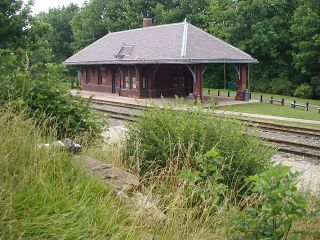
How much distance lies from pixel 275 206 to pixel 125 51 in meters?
31.4

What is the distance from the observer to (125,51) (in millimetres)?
33844

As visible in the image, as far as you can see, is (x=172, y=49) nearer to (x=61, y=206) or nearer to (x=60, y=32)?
(x=61, y=206)

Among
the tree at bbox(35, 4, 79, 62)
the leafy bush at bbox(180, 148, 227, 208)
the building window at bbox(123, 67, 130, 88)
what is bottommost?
the leafy bush at bbox(180, 148, 227, 208)

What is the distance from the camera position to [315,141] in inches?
564

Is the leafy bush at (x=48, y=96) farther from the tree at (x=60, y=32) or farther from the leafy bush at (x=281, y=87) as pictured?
the tree at (x=60, y=32)

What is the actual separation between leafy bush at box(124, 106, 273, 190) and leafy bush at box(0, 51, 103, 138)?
0.92 metres

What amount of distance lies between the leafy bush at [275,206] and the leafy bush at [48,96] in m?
3.54

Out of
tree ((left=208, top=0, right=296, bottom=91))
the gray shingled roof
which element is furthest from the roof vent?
tree ((left=208, top=0, right=296, bottom=91))

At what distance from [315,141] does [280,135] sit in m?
1.47

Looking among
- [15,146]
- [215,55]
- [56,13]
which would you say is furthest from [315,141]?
[56,13]

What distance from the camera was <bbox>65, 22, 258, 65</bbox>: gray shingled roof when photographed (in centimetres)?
2786

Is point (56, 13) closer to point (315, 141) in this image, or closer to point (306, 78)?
point (306, 78)

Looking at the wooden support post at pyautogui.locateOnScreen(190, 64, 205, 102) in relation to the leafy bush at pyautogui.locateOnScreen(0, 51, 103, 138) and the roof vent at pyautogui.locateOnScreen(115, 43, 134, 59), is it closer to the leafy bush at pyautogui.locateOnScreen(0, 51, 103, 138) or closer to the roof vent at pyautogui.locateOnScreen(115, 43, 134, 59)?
the roof vent at pyautogui.locateOnScreen(115, 43, 134, 59)

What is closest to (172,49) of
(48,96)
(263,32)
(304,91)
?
(304,91)
